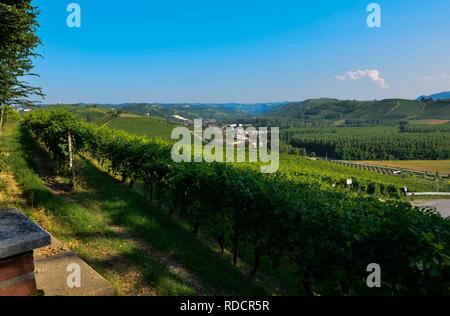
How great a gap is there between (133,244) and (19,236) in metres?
5.79

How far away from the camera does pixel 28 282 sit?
7.64ft

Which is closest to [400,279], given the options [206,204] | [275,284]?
[275,284]

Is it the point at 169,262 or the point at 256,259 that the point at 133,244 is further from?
the point at 256,259

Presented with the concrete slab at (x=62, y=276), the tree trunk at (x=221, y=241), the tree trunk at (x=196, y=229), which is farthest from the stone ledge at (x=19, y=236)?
the tree trunk at (x=196, y=229)

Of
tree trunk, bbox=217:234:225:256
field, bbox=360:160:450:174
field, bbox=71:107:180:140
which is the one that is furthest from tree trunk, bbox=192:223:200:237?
field, bbox=360:160:450:174

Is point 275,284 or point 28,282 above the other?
point 28,282

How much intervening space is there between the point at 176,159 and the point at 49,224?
4.02 metres

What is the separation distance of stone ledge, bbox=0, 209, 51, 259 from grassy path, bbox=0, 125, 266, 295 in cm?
331

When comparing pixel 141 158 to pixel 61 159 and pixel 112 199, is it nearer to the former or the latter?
pixel 112 199

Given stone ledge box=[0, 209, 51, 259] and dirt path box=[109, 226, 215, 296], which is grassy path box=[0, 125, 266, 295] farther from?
stone ledge box=[0, 209, 51, 259]

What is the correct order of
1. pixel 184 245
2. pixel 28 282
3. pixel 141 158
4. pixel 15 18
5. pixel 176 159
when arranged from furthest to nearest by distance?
pixel 141 158, pixel 176 159, pixel 15 18, pixel 184 245, pixel 28 282

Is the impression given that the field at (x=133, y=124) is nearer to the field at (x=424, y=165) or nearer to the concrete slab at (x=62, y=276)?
the field at (x=424, y=165)

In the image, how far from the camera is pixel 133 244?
782 cm

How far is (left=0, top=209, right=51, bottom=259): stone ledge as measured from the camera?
85.4 inches
